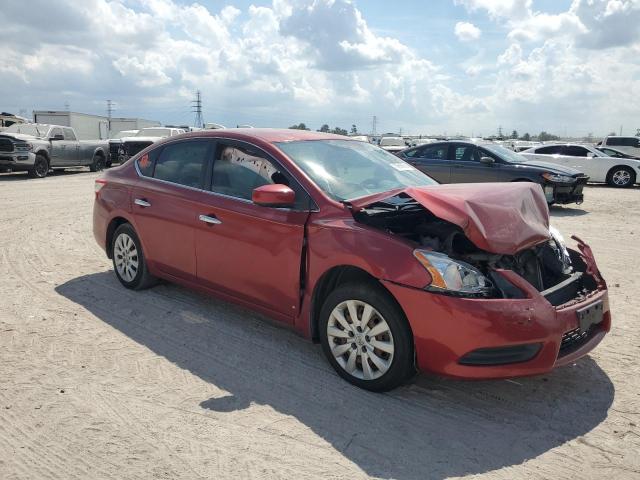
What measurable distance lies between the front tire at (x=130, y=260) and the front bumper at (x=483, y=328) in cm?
302

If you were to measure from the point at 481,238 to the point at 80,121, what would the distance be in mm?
32847

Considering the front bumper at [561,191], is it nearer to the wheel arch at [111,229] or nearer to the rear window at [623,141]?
the wheel arch at [111,229]

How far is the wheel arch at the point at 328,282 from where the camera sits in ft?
12.3

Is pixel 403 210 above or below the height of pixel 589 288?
above

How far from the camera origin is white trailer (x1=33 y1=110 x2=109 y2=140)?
98.0 feet

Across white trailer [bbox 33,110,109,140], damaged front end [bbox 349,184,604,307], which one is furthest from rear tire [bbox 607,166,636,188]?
white trailer [bbox 33,110,109,140]

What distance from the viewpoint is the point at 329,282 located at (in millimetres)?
3934

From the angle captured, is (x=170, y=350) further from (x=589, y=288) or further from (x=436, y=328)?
(x=589, y=288)

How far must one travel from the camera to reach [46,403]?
3.49 m

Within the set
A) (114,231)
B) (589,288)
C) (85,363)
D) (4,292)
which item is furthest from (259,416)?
(4,292)

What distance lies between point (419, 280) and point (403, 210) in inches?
26.7

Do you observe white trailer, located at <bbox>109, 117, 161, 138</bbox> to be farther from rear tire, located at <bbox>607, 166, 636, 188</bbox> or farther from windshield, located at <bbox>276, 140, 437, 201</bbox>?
windshield, located at <bbox>276, 140, 437, 201</bbox>

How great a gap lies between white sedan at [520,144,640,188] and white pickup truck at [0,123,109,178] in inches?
630

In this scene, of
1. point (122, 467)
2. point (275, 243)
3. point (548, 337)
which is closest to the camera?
point (122, 467)
